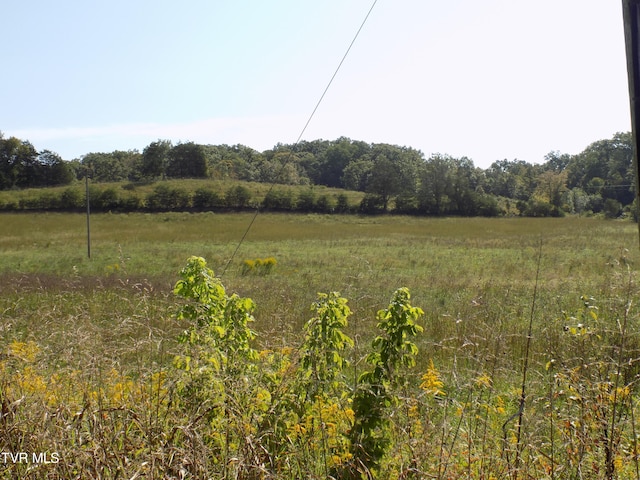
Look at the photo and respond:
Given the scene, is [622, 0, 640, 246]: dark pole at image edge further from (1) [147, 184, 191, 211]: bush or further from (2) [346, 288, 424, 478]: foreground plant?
(1) [147, 184, 191, 211]: bush

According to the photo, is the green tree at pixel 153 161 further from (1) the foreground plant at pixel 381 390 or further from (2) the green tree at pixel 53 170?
(1) the foreground plant at pixel 381 390

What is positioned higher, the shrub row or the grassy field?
the shrub row

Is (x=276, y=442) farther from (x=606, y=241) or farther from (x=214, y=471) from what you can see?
(x=606, y=241)

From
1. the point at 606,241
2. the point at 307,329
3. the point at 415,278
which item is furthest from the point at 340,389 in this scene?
the point at 606,241

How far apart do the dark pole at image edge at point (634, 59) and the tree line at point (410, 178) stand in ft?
113

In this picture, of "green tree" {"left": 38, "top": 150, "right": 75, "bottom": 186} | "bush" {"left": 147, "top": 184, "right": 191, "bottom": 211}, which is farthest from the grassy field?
"green tree" {"left": 38, "top": 150, "right": 75, "bottom": 186}

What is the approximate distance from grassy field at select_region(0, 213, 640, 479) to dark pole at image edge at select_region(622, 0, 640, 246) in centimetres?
93

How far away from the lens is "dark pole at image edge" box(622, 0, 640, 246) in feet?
8.09

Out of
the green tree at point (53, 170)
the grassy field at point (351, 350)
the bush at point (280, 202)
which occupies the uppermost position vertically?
the green tree at point (53, 170)

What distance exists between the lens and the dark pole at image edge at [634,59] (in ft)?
8.09

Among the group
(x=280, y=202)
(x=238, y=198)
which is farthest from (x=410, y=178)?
(x=238, y=198)

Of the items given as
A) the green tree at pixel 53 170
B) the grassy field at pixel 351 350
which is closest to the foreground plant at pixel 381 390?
the grassy field at pixel 351 350

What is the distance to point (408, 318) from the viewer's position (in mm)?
3244

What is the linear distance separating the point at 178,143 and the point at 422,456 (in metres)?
99.5
